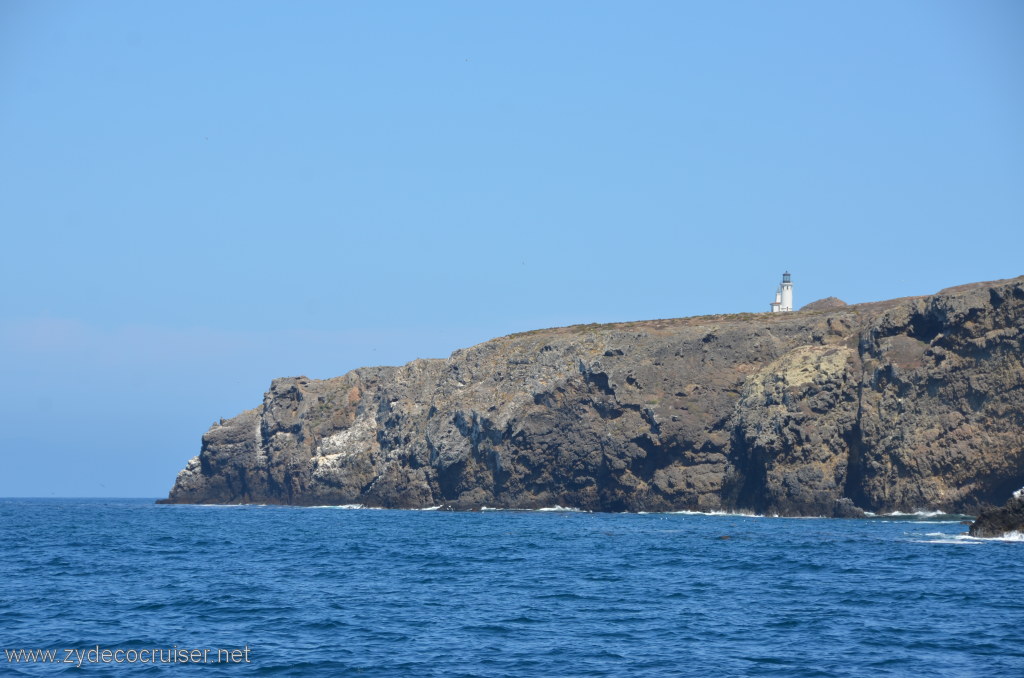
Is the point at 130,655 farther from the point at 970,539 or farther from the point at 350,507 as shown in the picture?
the point at 350,507

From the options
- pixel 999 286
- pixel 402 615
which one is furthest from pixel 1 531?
pixel 999 286

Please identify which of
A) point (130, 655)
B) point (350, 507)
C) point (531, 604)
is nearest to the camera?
point (130, 655)

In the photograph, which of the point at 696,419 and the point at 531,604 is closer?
the point at 531,604

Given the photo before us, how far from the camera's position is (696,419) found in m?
95.9

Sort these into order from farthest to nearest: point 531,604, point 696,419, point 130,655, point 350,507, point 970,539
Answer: point 350,507
point 696,419
point 970,539
point 531,604
point 130,655

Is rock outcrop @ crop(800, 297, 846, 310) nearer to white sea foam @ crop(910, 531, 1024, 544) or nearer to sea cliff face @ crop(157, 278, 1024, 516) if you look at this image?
sea cliff face @ crop(157, 278, 1024, 516)

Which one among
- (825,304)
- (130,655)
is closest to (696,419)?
(825,304)

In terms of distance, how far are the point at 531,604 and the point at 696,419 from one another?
6310 cm

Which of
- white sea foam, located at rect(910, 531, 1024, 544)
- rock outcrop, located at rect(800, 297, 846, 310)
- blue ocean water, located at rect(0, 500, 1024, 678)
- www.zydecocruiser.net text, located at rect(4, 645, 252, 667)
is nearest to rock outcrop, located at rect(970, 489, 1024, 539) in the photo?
white sea foam, located at rect(910, 531, 1024, 544)

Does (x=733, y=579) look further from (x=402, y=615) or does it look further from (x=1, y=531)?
(x=1, y=531)

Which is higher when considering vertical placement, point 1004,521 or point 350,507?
point 350,507

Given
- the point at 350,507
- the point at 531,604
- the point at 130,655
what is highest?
the point at 350,507

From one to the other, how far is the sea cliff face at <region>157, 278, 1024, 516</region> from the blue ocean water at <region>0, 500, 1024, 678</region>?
21.1m

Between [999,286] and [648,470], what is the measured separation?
3308 centimetres
